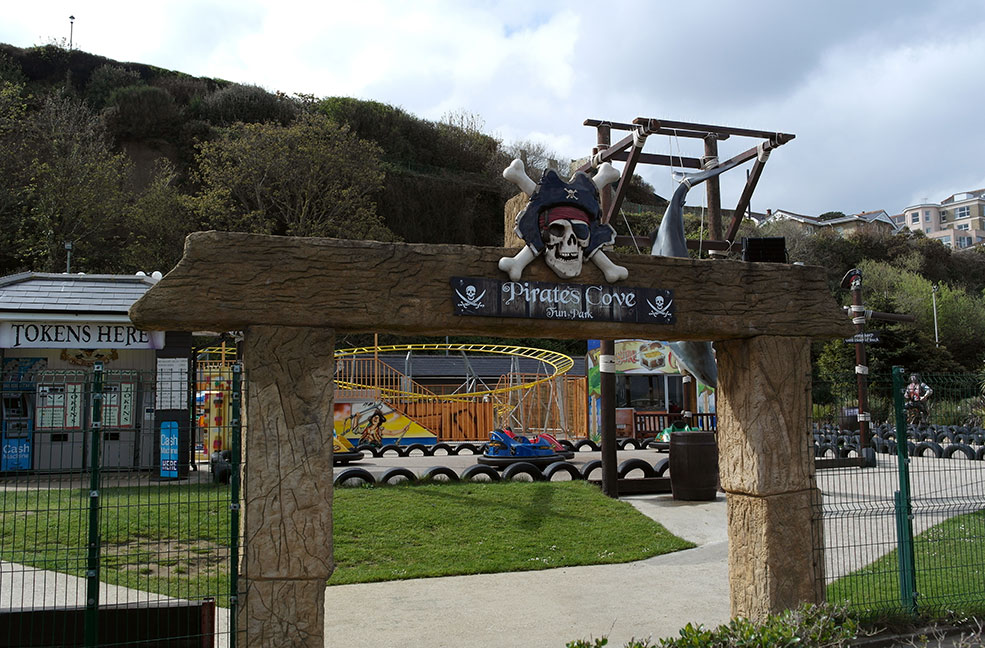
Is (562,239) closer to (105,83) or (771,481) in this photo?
(771,481)

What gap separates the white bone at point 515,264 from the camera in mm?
5867

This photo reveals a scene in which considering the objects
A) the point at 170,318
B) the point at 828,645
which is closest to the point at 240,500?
the point at 170,318

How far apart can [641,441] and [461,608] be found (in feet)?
57.0

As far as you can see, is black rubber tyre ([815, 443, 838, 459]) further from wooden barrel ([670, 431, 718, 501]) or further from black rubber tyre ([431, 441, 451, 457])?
black rubber tyre ([431, 441, 451, 457])

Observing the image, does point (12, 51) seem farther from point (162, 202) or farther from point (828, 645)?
point (828, 645)

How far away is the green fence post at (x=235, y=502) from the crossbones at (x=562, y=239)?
6.84ft

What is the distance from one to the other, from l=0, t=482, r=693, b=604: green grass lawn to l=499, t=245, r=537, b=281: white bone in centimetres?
431

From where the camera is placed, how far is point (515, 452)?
16375 millimetres

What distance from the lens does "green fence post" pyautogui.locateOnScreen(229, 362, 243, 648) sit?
5137mm

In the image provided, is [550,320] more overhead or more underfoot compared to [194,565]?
more overhead

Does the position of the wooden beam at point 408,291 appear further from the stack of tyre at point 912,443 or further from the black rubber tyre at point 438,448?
the black rubber tyre at point 438,448

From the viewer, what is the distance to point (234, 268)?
17.3ft

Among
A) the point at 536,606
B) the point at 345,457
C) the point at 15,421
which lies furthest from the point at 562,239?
the point at 345,457

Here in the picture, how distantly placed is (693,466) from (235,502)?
9260 millimetres
